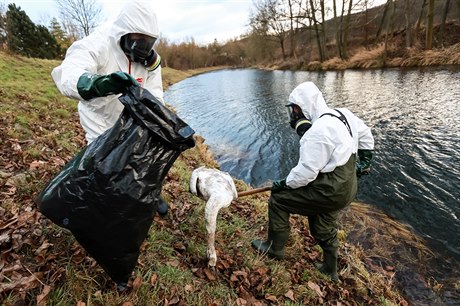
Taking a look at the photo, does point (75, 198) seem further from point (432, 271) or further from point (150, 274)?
point (432, 271)

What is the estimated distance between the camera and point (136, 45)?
7.06ft

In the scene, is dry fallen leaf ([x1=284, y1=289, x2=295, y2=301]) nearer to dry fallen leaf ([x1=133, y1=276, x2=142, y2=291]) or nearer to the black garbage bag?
dry fallen leaf ([x1=133, y1=276, x2=142, y2=291])

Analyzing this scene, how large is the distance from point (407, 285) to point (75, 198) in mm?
3959

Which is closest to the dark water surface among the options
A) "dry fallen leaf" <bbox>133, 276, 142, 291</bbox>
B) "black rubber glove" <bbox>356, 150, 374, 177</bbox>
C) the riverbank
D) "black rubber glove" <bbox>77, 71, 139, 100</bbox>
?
the riverbank

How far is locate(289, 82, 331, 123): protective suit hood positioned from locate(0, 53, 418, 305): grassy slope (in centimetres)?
172

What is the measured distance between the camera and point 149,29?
209 centimetres

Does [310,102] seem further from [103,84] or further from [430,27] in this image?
[430,27]

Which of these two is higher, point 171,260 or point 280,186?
point 280,186

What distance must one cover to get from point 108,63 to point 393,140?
769cm

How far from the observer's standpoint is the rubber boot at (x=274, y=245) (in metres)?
3.11

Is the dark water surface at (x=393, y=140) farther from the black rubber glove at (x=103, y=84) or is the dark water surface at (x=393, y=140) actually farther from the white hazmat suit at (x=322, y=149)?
the black rubber glove at (x=103, y=84)

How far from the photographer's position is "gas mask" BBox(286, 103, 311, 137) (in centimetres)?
289

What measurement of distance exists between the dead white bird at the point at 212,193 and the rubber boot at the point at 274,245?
0.81m

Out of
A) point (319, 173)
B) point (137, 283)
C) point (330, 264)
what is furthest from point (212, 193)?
point (330, 264)
